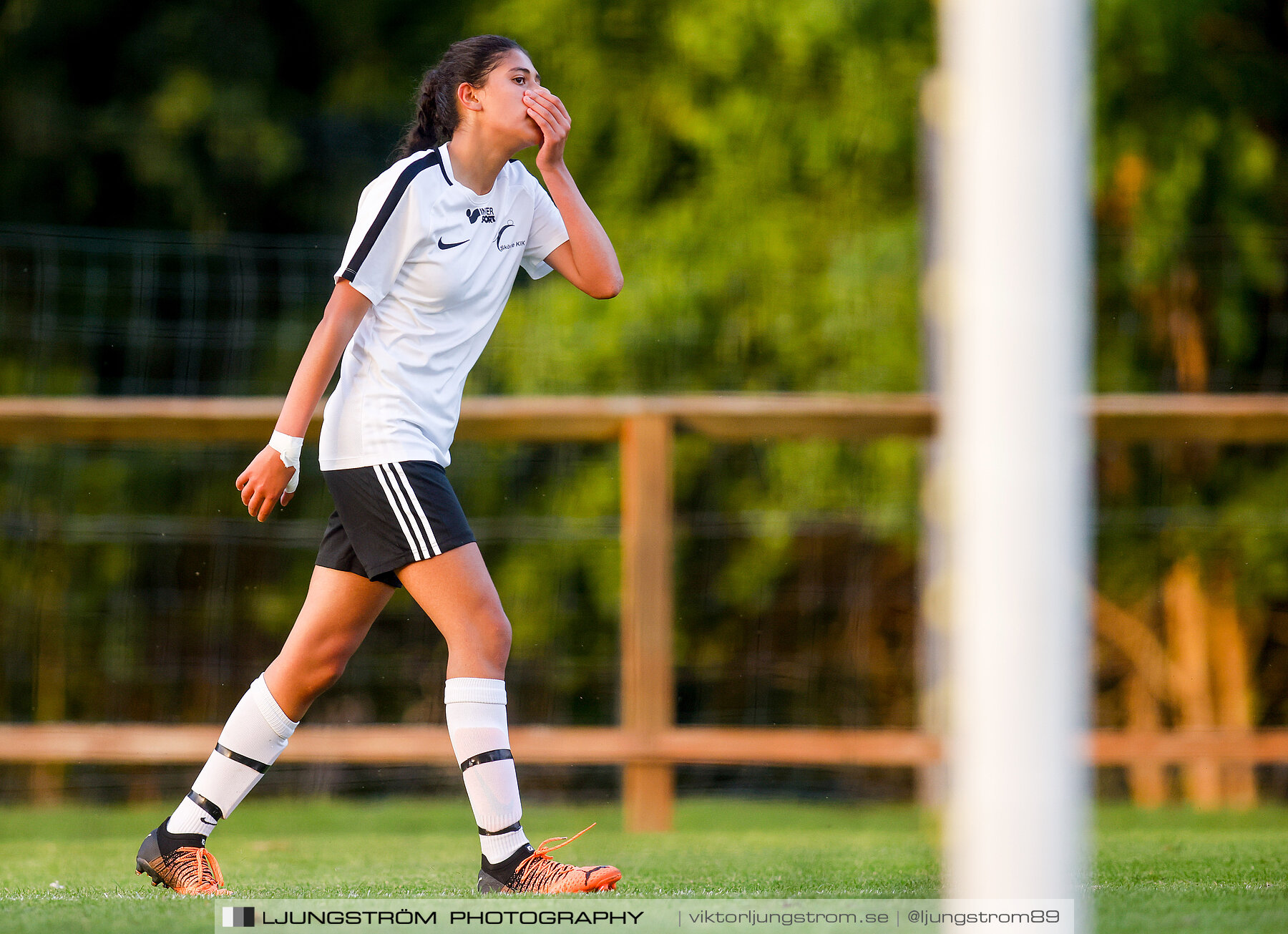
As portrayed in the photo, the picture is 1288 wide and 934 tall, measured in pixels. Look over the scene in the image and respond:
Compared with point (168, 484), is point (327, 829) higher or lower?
lower

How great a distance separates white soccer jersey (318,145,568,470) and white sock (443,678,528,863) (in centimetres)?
43

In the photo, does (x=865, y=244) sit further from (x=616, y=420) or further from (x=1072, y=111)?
(x=1072, y=111)

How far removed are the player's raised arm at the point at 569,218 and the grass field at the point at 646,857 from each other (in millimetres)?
1190

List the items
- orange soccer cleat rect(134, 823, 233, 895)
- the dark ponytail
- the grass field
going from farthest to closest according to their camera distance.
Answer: the dark ponytail
orange soccer cleat rect(134, 823, 233, 895)
the grass field

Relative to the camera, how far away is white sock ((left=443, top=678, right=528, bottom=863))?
8.36ft

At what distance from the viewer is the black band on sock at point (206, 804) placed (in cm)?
269

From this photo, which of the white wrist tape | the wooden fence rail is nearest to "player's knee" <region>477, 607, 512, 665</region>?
the white wrist tape

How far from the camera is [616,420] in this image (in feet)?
13.6

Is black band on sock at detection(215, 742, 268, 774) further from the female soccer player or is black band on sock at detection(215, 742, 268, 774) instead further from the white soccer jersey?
the white soccer jersey

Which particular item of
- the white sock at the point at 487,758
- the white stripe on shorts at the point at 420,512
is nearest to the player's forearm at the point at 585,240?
the white stripe on shorts at the point at 420,512

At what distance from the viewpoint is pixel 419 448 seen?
259cm

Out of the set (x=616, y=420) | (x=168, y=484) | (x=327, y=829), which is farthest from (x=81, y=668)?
(x=616, y=420)

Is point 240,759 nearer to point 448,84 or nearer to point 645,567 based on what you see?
point 448,84

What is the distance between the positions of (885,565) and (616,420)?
2827 mm
